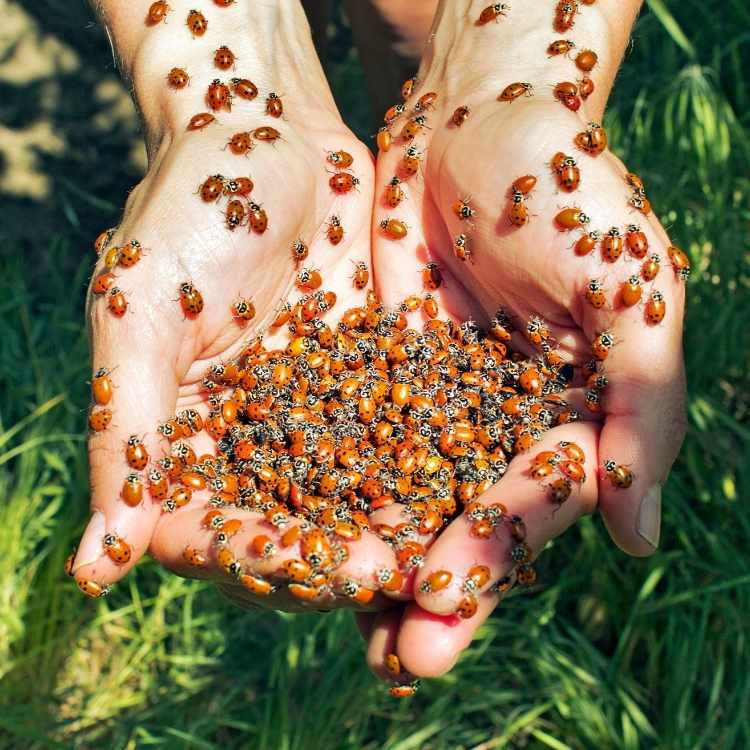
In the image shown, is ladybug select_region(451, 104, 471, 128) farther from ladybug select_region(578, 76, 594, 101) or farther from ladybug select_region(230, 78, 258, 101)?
ladybug select_region(230, 78, 258, 101)

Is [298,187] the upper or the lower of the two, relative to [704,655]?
upper

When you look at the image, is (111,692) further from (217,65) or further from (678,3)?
(678,3)

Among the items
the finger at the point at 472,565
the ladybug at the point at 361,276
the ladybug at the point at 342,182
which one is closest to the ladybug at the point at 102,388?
the finger at the point at 472,565

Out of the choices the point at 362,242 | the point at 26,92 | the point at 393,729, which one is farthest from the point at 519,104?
the point at 26,92

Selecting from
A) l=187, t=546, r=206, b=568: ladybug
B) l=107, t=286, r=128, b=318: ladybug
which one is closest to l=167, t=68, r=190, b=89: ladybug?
l=107, t=286, r=128, b=318: ladybug

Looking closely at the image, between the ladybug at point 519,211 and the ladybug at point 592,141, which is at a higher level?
the ladybug at point 592,141

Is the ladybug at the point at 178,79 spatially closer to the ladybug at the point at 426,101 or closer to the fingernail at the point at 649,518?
the ladybug at the point at 426,101

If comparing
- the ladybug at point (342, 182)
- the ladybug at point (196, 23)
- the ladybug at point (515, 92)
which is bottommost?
the ladybug at point (342, 182)
